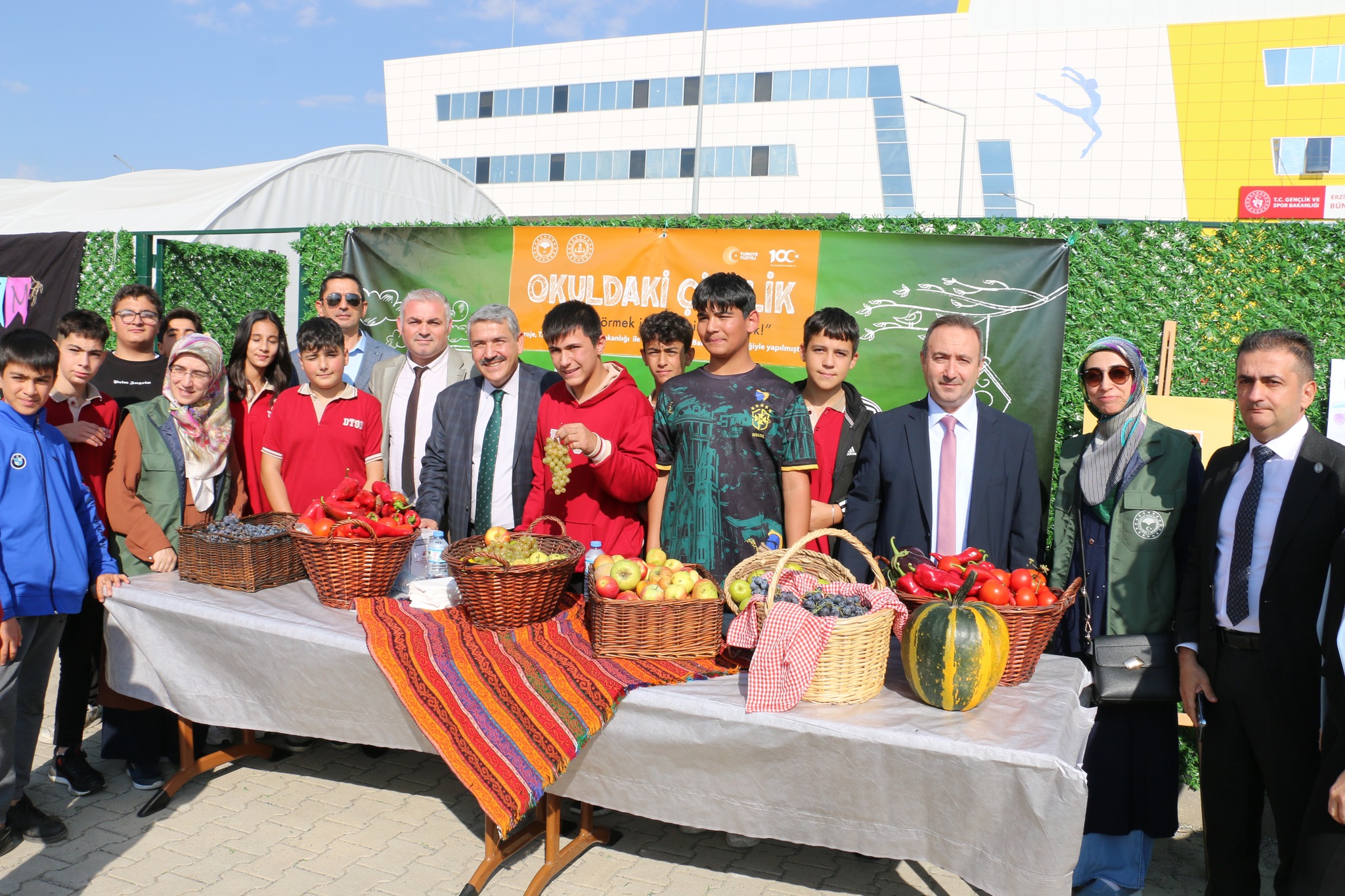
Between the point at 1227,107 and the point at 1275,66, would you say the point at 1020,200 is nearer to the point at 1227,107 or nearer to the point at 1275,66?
the point at 1227,107

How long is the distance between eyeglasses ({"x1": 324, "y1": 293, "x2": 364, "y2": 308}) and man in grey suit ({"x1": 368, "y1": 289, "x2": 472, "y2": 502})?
736 millimetres

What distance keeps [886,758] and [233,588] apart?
252cm

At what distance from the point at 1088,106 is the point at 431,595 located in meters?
35.5

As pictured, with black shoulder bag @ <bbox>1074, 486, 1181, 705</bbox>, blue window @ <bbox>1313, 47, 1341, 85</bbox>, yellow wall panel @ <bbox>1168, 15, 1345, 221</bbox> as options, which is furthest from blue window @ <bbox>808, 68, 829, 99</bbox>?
black shoulder bag @ <bbox>1074, 486, 1181, 705</bbox>

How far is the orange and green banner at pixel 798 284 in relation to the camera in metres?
4.66

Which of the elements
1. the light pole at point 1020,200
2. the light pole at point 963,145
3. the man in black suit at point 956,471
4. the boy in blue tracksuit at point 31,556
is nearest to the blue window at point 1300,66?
the light pole at point 1020,200

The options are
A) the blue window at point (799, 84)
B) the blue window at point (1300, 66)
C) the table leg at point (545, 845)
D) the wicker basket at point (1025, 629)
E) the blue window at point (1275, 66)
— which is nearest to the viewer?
the wicker basket at point (1025, 629)

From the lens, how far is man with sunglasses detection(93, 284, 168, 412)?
13.7 feet

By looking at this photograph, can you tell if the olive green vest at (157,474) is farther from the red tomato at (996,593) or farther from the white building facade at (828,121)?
the white building facade at (828,121)

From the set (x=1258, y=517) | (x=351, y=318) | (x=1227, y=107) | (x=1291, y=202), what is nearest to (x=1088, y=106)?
(x=1227, y=107)

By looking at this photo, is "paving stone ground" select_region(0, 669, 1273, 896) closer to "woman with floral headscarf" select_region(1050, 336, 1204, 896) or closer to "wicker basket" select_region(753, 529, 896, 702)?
"woman with floral headscarf" select_region(1050, 336, 1204, 896)

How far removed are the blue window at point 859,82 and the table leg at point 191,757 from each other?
1362 inches

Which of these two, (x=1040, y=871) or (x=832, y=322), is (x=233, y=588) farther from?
(x=1040, y=871)

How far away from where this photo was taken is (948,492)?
3066mm
